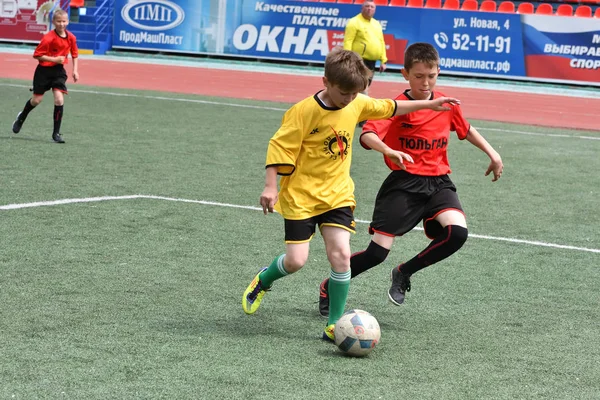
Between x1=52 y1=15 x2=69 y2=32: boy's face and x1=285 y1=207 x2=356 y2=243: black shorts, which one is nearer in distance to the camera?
x1=285 y1=207 x2=356 y2=243: black shorts

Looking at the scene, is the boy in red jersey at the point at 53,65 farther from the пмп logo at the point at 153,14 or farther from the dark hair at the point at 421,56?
the пмп logo at the point at 153,14

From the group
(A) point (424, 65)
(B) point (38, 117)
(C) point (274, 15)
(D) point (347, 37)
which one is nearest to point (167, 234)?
(A) point (424, 65)

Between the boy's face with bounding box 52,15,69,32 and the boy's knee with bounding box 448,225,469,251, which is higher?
the boy's face with bounding box 52,15,69,32

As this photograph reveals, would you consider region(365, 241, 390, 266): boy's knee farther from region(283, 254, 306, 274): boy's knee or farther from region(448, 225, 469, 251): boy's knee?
region(283, 254, 306, 274): boy's knee

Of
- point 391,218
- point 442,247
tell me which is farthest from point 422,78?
point 442,247

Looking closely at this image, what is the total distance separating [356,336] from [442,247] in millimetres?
1160

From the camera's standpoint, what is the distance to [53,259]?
6566mm

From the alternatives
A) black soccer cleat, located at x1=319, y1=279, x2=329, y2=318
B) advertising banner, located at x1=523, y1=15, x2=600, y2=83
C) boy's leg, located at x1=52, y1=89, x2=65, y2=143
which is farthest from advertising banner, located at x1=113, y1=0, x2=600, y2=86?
black soccer cleat, located at x1=319, y1=279, x2=329, y2=318

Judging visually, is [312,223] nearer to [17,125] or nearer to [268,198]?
[268,198]

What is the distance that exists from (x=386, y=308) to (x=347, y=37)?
11.0 m

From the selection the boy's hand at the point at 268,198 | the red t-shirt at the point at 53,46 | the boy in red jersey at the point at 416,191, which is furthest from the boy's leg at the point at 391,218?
the red t-shirt at the point at 53,46

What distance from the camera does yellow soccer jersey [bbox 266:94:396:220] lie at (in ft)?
16.7

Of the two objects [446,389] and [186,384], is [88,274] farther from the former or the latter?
[446,389]

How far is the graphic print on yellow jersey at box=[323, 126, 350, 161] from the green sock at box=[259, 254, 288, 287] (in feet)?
2.13
